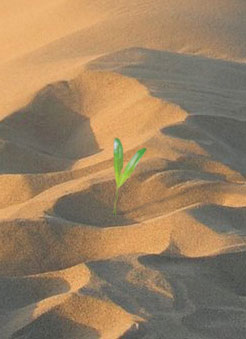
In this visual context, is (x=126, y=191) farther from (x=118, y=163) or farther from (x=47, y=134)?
(x=47, y=134)

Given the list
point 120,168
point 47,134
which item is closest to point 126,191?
point 120,168

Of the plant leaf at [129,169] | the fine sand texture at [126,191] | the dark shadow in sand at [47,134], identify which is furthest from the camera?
the dark shadow in sand at [47,134]

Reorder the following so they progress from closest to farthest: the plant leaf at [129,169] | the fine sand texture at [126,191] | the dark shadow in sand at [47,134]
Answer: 1. the fine sand texture at [126,191]
2. the plant leaf at [129,169]
3. the dark shadow in sand at [47,134]

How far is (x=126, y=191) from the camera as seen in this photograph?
6.92ft

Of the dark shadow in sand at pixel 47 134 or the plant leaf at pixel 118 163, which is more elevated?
the dark shadow in sand at pixel 47 134

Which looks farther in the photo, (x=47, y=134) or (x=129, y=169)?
(x=47, y=134)

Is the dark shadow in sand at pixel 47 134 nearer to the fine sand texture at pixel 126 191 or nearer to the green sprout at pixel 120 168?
the fine sand texture at pixel 126 191

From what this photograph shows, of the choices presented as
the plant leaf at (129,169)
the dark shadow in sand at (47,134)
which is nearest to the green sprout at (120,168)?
the plant leaf at (129,169)

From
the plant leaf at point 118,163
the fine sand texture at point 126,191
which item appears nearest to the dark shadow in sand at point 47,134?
the fine sand texture at point 126,191

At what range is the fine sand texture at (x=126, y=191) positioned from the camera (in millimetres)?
1518

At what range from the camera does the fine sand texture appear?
152cm

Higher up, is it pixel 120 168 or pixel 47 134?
pixel 47 134

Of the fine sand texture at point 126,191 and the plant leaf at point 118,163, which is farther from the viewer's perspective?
the plant leaf at point 118,163

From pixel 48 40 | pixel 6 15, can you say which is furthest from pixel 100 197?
pixel 6 15
